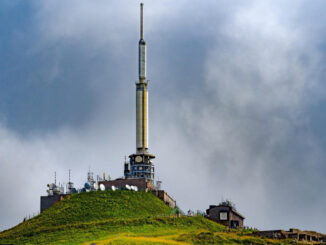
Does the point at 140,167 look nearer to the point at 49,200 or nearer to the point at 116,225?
the point at 49,200

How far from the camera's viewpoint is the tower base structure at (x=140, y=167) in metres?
194

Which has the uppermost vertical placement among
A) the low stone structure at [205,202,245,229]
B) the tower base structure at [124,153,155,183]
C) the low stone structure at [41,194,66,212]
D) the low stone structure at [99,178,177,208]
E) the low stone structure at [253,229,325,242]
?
the tower base structure at [124,153,155,183]

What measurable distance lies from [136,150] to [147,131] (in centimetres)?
522

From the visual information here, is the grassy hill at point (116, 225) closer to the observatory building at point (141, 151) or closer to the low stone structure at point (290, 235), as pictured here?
the low stone structure at point (290, 235)

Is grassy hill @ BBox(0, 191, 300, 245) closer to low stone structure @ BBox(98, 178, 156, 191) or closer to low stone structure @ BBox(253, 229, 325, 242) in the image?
low stone structure @ BBox(253, 229, 325, 242)

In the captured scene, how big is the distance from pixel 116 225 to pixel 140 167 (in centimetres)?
4617

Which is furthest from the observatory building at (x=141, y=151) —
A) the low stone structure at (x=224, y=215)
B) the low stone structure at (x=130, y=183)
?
the low stone structure at (x=224, y=215)

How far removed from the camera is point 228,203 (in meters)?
180

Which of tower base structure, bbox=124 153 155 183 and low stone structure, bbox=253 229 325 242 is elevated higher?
tower base structure, bbox=124 153 155 183

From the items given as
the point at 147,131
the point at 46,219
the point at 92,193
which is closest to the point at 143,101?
the point at 147,131

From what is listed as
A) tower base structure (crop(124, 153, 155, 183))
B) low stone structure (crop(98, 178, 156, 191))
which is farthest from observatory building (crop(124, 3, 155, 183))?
low stone structure (crop(98, 178, 156, 191))

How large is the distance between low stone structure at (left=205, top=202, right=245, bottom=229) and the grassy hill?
958 centimetres

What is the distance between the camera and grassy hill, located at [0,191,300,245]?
139m

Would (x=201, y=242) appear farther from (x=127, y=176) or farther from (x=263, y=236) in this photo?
(x=127, y=176)
